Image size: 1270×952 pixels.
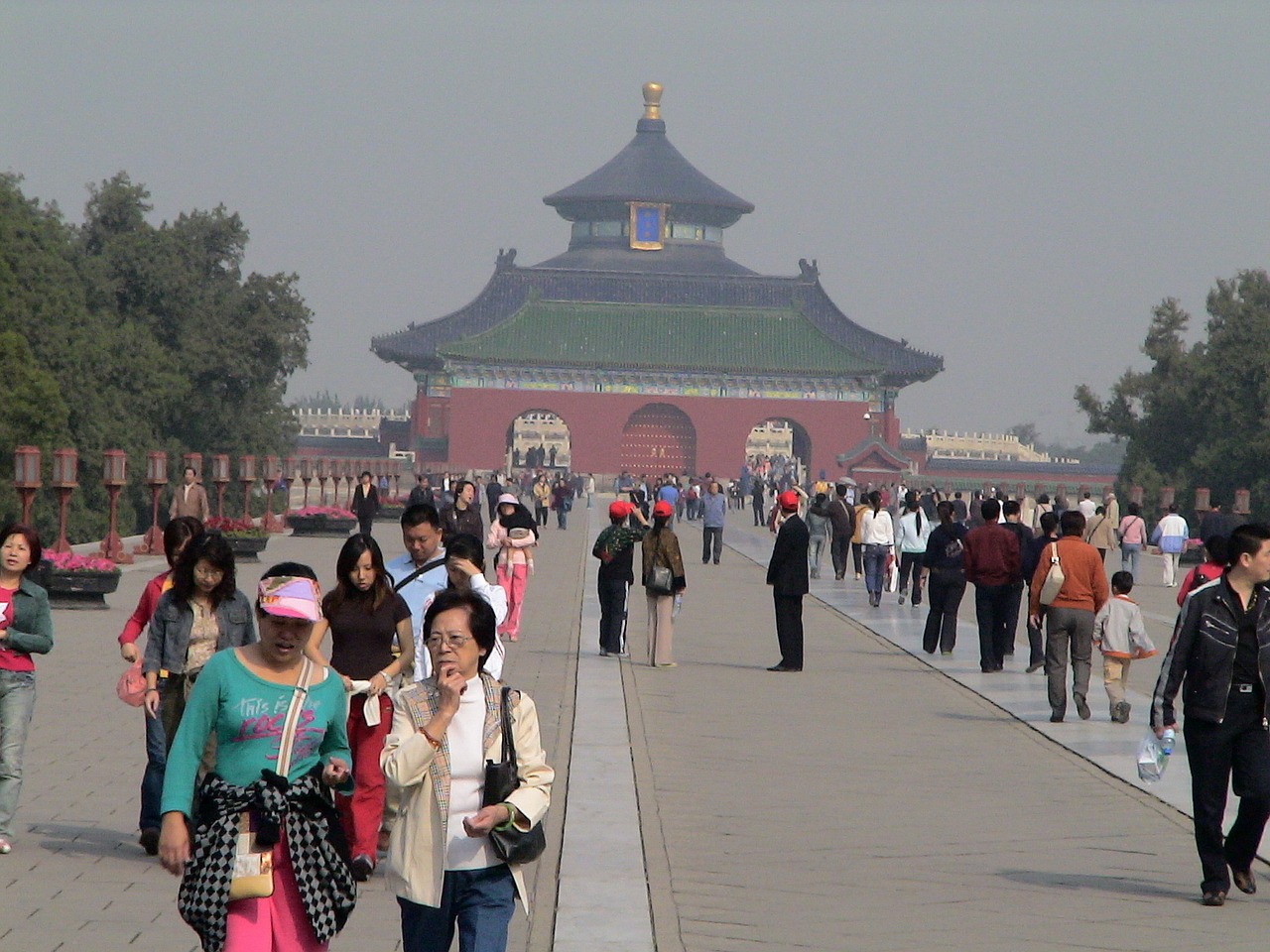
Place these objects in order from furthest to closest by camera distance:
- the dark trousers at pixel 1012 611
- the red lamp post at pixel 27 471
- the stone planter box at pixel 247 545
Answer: the stone planter box at pixel 247 545, the red lamp post at pixel 27 471, the dark trousers at pixel 1012 611

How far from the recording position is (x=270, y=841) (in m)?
4.25

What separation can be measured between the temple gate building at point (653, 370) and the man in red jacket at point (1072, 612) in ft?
174

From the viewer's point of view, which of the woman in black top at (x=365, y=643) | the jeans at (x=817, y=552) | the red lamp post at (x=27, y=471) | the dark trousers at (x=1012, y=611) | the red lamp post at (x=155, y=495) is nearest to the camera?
the woman in black top at (x=365, y=643)

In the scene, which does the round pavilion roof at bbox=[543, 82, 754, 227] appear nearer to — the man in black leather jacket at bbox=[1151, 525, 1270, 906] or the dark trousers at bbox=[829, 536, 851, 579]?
the dark trousers at bbox=[829, 536, 851, 579]

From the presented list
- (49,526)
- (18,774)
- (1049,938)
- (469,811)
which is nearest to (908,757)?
(1049,938)

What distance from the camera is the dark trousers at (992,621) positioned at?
13289mm

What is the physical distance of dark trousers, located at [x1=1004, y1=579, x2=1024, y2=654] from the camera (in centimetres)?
1348

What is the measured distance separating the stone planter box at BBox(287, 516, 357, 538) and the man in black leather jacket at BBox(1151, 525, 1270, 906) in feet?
87.0

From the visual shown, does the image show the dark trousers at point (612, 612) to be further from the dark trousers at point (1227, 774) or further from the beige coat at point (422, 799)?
the beige coat at point (422, 799)

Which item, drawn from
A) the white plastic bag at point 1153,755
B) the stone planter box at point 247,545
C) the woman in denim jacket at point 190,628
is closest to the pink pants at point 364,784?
the woman in denim jacket at point 190,628

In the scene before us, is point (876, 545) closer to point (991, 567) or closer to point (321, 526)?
point (991, 567)

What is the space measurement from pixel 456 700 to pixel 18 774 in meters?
3.18

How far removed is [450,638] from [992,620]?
9570mm

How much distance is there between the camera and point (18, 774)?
274 inches
